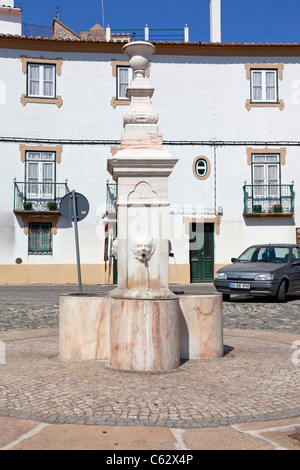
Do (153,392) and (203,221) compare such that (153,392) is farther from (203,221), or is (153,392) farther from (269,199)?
(269,199)

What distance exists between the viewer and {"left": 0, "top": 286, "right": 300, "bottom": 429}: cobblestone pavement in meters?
3.94

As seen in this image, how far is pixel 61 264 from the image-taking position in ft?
73.0

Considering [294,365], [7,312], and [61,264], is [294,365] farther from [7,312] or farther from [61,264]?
[61,264]

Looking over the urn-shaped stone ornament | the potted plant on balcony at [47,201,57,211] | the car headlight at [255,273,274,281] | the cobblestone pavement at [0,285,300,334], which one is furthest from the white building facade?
the urn-shaped stone ornament

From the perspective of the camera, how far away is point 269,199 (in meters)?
23.2

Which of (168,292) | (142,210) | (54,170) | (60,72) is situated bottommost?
(168,292)

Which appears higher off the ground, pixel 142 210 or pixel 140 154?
pixel 140 154

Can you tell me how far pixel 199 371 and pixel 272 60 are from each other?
818 inches

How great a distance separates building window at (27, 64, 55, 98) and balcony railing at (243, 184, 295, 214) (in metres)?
9.24

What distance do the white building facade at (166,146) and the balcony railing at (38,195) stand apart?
0.05 meters

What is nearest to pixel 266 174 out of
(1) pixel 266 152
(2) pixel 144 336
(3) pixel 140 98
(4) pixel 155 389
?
(1) pixel 266 152
